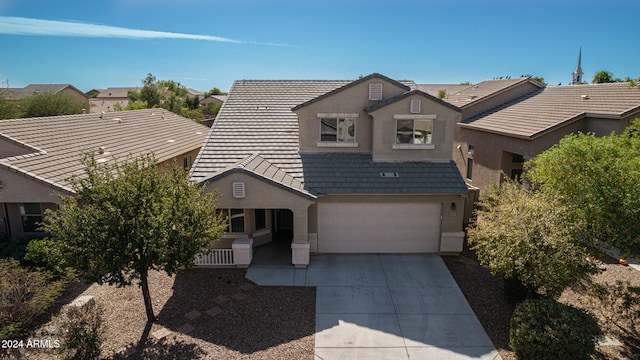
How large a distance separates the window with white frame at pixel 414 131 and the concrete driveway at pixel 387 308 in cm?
490

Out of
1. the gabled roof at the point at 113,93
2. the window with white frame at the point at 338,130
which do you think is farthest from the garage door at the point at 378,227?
the gabled roof at the point at 113,93

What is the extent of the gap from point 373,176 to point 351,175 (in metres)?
0.90

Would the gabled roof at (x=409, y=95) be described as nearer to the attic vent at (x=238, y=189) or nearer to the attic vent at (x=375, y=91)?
the attic vent at (x=375, y=91)

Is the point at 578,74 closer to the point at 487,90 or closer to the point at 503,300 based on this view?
the point at 487,90

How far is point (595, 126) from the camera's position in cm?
1888

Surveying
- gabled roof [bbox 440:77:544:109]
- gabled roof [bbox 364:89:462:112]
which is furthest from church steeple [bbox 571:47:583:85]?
gabled roof [bbox 364:89:462:112]

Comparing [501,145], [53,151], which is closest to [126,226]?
[53,151]

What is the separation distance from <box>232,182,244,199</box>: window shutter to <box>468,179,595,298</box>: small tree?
26.5 ft

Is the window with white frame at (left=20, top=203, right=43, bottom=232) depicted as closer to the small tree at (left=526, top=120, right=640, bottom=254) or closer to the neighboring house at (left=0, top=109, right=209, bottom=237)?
the neighboring house at (left=0, top=109, right=209, bottom=237)

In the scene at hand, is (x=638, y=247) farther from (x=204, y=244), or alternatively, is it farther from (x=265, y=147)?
(x=265, y=147)

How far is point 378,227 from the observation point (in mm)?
15469

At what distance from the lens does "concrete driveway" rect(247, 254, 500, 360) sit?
31.7 feet

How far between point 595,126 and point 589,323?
13863 mm

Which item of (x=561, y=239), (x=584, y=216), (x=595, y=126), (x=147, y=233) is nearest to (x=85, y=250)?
(x=147, y=233)
